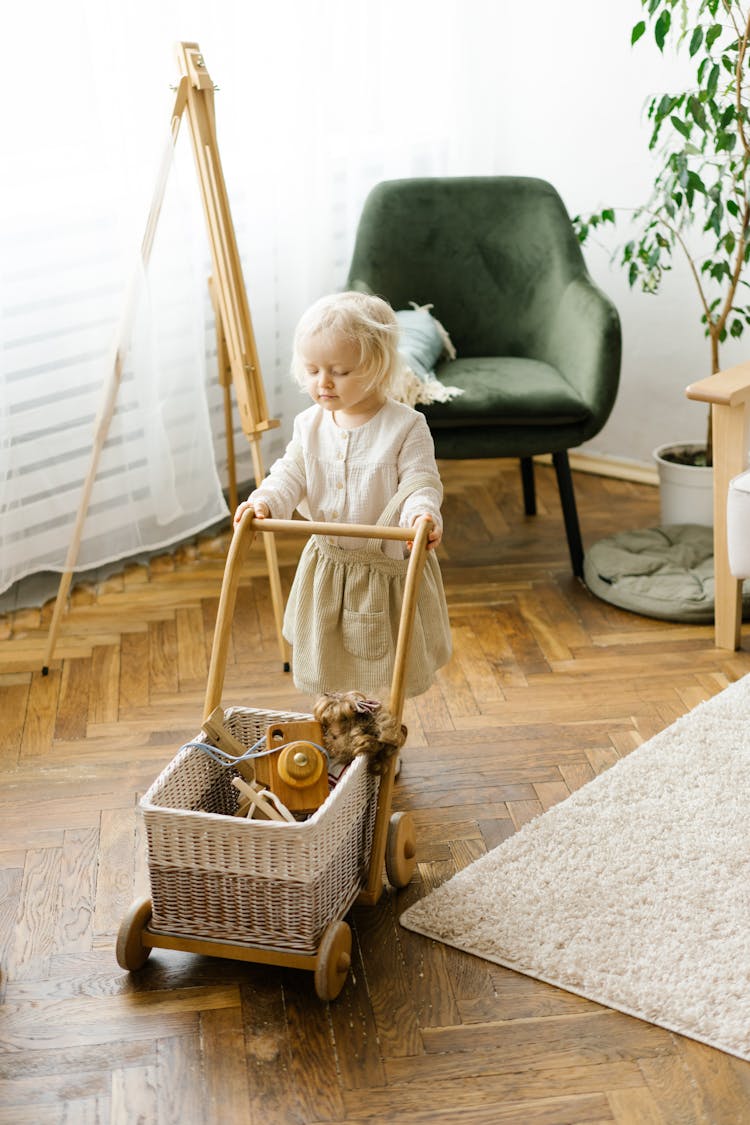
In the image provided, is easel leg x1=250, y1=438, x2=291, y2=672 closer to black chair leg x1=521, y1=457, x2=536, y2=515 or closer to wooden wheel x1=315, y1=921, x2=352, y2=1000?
wooden wheel x1=315, y1=921, x2=352, y2=1000

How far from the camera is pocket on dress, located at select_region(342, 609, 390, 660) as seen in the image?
2186mm

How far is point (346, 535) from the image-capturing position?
189cm

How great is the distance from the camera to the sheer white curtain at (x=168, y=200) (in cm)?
285

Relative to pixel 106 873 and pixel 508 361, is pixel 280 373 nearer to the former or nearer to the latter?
pixel 508 361

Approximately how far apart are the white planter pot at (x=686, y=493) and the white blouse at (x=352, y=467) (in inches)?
54.3

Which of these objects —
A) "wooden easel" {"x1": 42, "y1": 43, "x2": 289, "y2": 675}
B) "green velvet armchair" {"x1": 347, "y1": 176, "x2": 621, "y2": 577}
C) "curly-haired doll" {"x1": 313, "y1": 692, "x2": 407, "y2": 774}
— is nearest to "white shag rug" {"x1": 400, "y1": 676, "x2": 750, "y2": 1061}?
"curly-haired doll" {"x1": 313, "y1": 692, "x2": 407, "y2": 774}

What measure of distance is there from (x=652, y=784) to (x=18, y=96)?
6.21 ft

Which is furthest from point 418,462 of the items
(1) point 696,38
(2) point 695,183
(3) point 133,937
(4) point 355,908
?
(1) point 696,38

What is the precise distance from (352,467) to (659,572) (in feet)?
4.10

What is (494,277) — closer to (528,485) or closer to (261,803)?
(528,485)

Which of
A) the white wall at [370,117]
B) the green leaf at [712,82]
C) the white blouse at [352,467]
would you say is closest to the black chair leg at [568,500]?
the white wall at [370,117]

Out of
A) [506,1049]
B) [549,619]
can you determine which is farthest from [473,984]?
[549,619]

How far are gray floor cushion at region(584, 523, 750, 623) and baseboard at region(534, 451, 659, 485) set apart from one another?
52cm

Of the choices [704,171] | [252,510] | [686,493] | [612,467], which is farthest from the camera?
[612,467]
